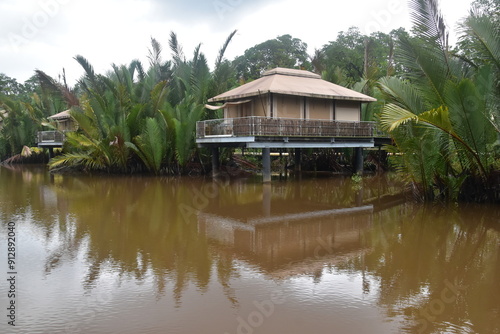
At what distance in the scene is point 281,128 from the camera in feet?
56.0

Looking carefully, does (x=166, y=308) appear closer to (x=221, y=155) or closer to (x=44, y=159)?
(x=221, y=155)

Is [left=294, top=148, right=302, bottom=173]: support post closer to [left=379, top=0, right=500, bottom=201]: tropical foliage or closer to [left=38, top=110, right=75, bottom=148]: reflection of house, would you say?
[left=379, top=0, right=500, bottom=201]: tropical foliage

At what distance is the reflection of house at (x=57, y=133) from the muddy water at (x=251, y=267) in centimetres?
1560

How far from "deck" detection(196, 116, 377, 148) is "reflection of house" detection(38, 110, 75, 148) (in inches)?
481

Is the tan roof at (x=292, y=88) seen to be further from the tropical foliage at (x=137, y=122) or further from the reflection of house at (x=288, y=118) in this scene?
the tropical foliage at (x=137, y=122)

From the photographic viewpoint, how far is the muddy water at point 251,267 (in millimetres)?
4875

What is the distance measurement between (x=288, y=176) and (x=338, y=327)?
651 inches

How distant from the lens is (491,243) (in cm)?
820

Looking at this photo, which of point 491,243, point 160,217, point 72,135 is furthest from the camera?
point 72,135

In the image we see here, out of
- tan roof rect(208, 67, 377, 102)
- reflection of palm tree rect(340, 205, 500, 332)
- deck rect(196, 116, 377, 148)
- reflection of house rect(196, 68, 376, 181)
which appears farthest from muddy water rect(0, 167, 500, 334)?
tan roof rect(208, 67, 377, 102)

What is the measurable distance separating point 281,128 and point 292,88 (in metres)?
1.90

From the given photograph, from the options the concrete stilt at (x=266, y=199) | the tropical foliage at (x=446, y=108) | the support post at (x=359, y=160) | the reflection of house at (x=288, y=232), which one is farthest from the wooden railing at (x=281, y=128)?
the tropical foliage at (x=446, y=108)

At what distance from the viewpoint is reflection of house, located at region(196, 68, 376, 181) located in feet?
55.4

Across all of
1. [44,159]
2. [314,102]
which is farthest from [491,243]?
[44,159]
